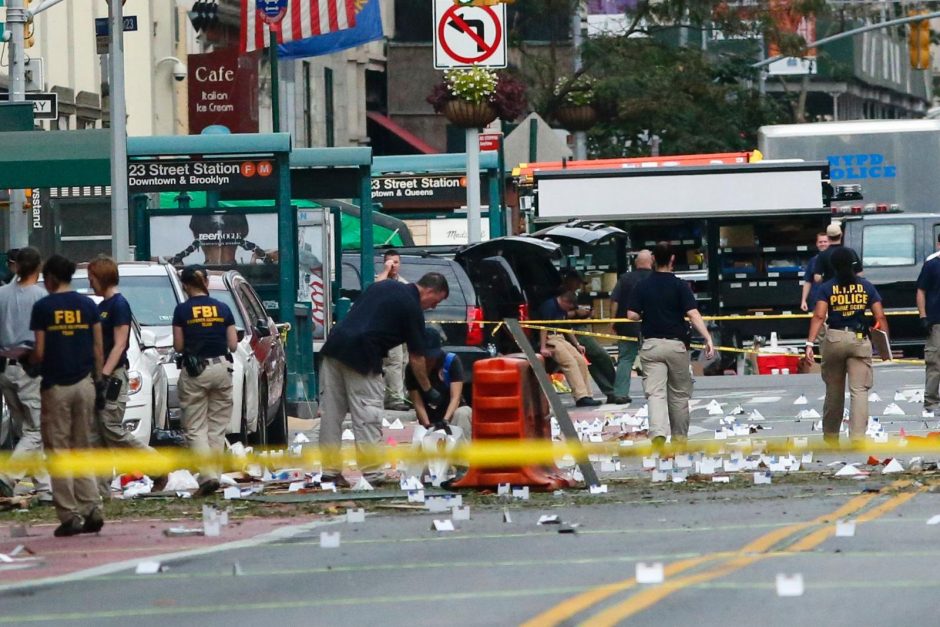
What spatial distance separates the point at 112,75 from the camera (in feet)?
76.7

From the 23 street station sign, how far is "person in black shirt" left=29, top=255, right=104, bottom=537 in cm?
1020

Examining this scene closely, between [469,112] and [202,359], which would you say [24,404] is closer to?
[202,359]

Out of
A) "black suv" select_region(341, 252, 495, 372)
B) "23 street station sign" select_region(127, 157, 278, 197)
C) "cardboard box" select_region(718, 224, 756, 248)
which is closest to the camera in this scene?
"23 street station sign" select_region(127, 157, 278, 197)

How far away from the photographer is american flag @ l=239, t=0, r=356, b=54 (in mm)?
31719

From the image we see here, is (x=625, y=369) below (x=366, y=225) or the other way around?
below

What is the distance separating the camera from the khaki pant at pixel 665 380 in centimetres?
A: 1742

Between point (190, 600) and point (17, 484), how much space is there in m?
6.42

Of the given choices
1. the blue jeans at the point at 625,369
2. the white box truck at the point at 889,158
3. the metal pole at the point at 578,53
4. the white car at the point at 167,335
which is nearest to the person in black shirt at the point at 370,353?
the white car at the point at 167,335

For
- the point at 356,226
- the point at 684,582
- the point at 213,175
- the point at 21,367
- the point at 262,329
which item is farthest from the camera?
the point at 356,226

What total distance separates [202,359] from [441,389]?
67.7 inches

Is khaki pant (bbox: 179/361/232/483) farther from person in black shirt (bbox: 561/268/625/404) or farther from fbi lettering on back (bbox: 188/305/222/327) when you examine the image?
person in black shirt (bbox: 561/268/625/404)

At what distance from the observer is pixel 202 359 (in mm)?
15695

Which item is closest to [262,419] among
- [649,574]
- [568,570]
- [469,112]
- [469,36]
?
[469,36]

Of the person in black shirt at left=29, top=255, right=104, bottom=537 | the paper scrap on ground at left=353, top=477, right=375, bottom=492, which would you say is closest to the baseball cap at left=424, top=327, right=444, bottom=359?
the paper scrap on ground at left=353, top=477, right=375, bottom=492
